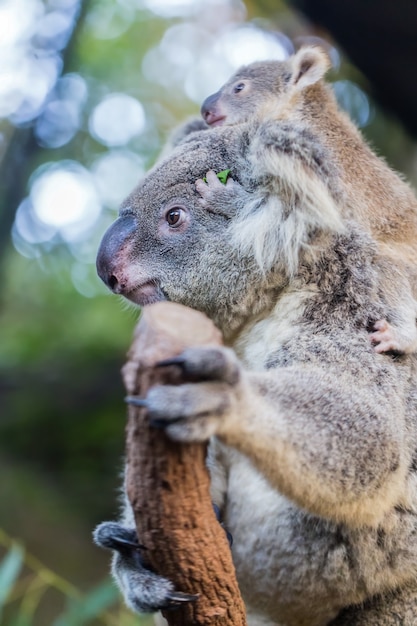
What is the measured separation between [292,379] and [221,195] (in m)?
0.69

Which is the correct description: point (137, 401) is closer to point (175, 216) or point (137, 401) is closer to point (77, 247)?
point (175, 216)

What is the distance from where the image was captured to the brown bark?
47.4 inches

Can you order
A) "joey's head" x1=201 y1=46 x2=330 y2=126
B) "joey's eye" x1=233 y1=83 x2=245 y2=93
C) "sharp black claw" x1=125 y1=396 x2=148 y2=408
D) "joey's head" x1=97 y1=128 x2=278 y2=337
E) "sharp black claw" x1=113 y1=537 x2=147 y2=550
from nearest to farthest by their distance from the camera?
"sharp black claw" x1=125 y1=396 x2=148 y2=408, "sharp black claw" x1=113 y1=537 x2=147 y2=550, "joey's head" x1=97 y1=128 x2=278 y2=337, "joey's head" x1=201 y1=46 x2=330 y2=126, "joey's eye" x1=233 y1=83 x2=245 y2=93

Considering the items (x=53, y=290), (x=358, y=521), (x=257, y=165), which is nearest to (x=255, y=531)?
(x=358, y=521)

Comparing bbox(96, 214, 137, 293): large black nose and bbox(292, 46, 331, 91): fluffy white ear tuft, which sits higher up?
bbox(292, 46, 331, 91): fluffy white ear tuft

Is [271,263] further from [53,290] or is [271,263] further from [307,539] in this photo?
[53,290]

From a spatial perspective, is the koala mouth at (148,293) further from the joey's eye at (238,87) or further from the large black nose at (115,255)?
the joey's eye at (238,87)

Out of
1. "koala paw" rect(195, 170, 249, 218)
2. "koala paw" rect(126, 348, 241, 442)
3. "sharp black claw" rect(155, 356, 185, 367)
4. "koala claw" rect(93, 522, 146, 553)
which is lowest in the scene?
"koala claw" rect(93, 522, 146, 553)

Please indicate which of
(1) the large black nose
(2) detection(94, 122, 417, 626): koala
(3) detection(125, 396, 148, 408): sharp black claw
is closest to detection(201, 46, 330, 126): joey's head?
(2) detection(94, 122, 417, 626): koala

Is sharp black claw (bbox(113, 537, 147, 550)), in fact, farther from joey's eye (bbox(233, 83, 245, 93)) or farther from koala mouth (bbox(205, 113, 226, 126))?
joey's eye (bbox(233, 83, 245, 93))

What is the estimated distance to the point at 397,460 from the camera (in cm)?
168

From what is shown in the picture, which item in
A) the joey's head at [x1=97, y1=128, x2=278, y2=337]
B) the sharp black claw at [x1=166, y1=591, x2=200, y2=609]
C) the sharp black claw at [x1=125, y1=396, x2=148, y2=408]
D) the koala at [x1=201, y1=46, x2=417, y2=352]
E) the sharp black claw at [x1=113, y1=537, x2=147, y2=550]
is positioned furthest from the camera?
the joey's head at [x1=97, y1=128, x2=278, y2=337]

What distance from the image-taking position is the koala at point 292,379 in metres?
1.57

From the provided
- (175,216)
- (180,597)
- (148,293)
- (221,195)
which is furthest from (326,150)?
(180,597)
